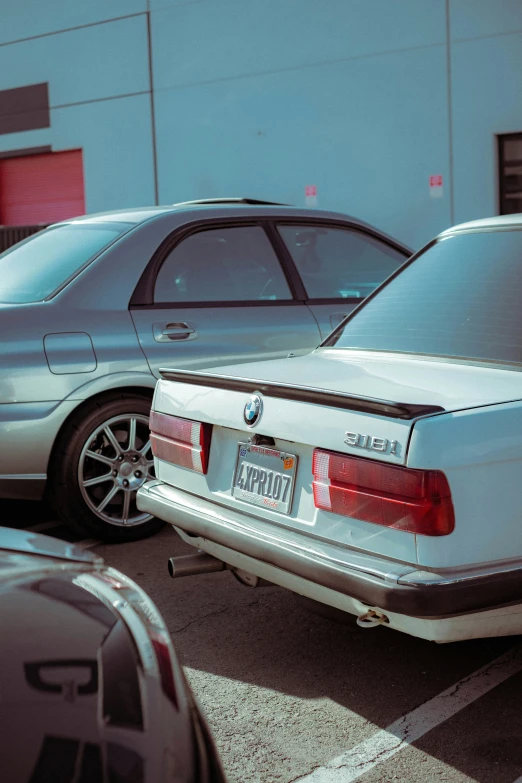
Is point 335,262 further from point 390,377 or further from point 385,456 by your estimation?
point 385,456

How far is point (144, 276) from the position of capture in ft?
17.2

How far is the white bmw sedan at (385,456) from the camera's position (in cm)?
272

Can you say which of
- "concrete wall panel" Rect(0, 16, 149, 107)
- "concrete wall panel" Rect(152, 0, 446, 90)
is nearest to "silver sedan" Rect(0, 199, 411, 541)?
"concrete wall panel" Rect(152, 0, 446, 90)

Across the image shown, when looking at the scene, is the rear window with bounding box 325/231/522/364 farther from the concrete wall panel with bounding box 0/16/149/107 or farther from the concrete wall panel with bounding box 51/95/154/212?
the concrete wall panel with bounding box 0/16/149/107

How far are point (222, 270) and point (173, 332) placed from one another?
573 millimetres

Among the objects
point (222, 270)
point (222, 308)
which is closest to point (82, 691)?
point (222, 308)

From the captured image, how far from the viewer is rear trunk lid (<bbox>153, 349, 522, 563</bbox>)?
283 cm

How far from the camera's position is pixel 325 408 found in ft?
10.00

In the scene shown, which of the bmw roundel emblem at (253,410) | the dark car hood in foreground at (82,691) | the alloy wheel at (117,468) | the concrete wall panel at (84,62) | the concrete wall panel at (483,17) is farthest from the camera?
the concrete wall panel at (84,62)

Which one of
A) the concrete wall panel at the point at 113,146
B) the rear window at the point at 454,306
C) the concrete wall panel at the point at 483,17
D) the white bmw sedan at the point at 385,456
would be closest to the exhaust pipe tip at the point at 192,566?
the white bmw sedan at the point at 385,456

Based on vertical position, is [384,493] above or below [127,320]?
below

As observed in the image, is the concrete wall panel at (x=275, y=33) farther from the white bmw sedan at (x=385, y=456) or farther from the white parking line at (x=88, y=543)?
the white bmw sedan at (x=385, y=456)

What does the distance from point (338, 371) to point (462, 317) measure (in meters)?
0.52

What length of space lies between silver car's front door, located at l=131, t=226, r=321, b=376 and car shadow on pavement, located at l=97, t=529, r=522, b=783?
53.6 inches
